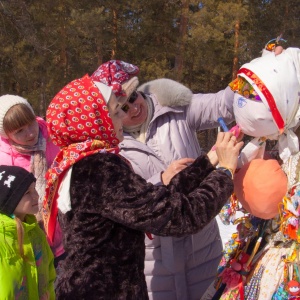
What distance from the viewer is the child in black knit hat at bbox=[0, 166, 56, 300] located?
1.71 meters

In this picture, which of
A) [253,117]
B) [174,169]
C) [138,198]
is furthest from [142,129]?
[138,198]

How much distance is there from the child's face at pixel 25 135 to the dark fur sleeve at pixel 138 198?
121 cm

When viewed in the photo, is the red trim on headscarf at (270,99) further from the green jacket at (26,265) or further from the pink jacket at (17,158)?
the pink jacket at (17,158)

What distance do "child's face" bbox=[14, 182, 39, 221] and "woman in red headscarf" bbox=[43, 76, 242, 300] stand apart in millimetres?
347

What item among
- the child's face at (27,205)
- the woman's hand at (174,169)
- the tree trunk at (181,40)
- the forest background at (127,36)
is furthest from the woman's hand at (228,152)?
the tree trunk at (181,40)

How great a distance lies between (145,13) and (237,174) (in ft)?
38.5

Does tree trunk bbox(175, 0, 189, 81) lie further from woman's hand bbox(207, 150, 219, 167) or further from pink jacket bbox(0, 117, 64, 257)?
woman's hand bbox(207, 150, 219, 167)

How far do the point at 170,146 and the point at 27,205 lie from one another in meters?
0.73

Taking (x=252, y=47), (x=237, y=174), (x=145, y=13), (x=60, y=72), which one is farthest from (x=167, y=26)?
(x=237, y=174)

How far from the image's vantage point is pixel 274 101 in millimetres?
1520

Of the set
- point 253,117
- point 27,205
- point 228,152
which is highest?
point 253,117

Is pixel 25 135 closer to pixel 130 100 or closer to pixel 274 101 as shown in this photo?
pixel 130 100

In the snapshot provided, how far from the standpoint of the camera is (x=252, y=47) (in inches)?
481

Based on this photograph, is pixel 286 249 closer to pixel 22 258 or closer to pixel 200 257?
pixel 200 257
